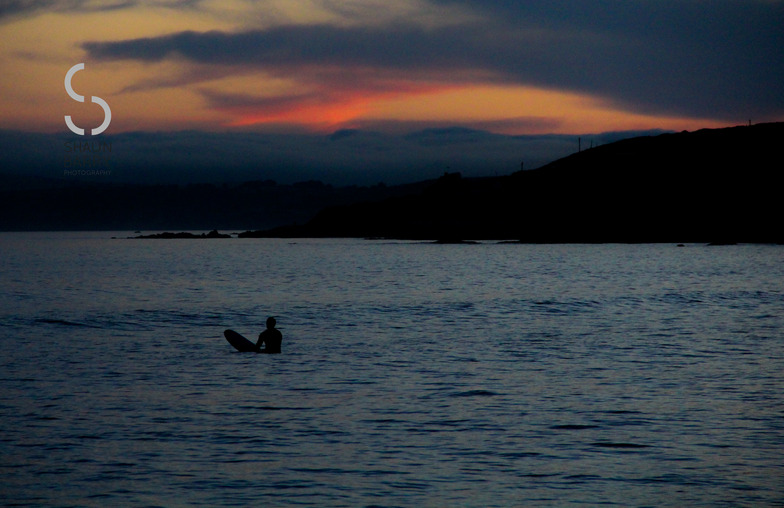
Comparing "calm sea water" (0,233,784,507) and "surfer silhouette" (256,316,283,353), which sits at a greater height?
Result: "surfer silhouette" (256,316,283,353)

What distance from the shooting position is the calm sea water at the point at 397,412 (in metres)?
15.3

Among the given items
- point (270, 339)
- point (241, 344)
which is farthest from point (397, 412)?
point (241, 344)

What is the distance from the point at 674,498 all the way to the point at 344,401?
1078 centimetres

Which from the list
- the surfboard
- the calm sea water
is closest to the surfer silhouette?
the surfboard

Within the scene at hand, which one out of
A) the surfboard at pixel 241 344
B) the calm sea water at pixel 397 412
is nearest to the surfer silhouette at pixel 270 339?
the surfboard at pixel 241 344

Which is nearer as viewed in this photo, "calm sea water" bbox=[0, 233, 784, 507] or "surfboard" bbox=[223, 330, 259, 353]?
"calm sea water" bbox=[0, 233, 784, 507]

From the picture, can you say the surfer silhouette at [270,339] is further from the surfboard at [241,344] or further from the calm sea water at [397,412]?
the calm sea water at [397,412]

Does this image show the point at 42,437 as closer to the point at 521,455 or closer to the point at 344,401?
the point at 344,401

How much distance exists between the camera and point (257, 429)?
19.9 metres

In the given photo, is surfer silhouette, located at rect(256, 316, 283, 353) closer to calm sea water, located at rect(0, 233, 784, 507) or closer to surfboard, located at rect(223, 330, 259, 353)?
surfboard, located at rect(223, 330, 259, 353)

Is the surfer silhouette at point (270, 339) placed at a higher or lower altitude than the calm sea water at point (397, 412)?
higher

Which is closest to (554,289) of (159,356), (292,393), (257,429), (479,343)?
(479,343)

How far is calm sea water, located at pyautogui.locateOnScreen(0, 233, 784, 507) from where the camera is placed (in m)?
15.3

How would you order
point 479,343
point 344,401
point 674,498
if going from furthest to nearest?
point 479,343 < point 344,401 < point 674,498
